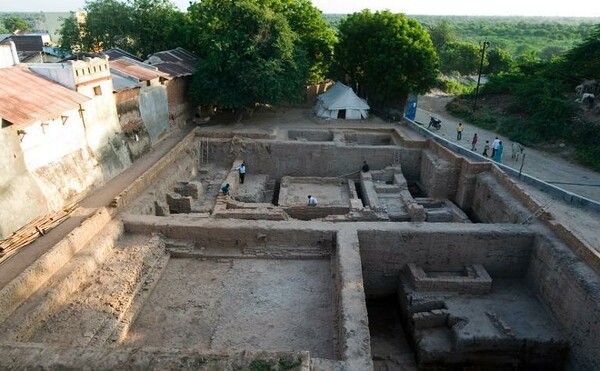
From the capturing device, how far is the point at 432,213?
13875mm

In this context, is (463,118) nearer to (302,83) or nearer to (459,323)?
(302,83)

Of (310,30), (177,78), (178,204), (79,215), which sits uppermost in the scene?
(310,30)

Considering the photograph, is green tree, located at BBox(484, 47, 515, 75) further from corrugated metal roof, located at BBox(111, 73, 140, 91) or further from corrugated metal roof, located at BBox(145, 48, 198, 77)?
corrugated metal roof, located at BBox(111, 73, 140, 91)

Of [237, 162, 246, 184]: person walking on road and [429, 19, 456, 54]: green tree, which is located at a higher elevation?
[429, 19, 456, 54]: green tree

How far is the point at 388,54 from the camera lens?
22.0 metres

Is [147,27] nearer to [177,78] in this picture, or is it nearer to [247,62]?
[177,78]

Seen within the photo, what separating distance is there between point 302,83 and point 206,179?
7581mm

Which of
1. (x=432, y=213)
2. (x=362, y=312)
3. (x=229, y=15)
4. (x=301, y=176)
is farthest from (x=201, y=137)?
(x=362, y=312)

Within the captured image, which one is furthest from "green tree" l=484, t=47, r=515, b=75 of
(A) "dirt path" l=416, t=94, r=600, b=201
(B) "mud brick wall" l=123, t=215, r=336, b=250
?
(B) "mud brick wall" l=123, t=215, r=336, b=250

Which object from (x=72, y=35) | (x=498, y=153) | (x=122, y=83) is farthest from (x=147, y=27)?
(x=498, y=153)

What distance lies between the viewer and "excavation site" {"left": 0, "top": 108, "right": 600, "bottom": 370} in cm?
742

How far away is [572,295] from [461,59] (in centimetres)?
3963

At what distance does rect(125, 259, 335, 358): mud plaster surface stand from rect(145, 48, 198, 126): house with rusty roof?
1112 centimetres

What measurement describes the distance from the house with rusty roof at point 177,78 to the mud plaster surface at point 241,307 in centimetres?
1112
